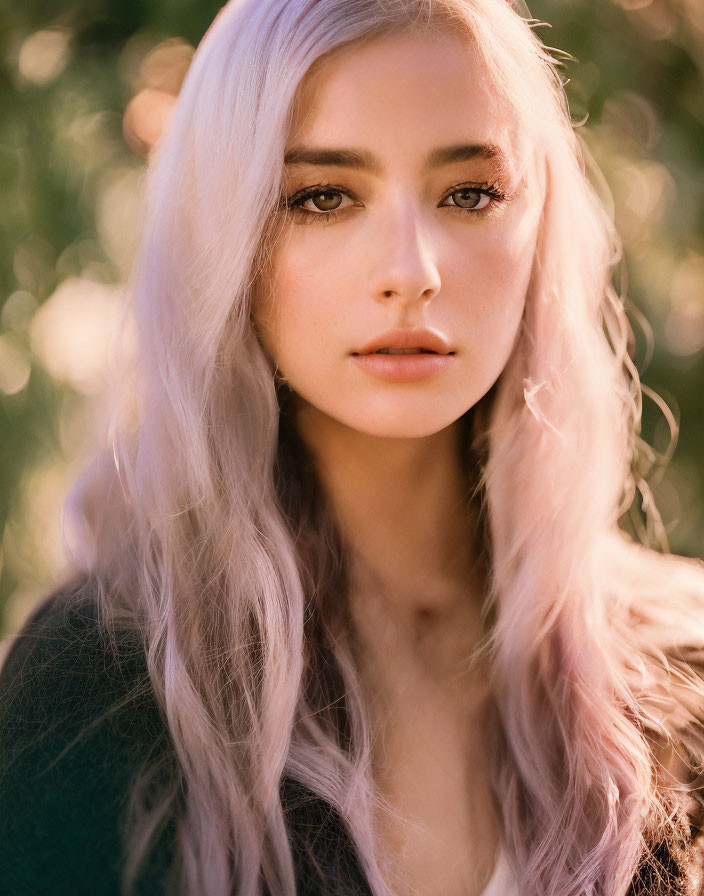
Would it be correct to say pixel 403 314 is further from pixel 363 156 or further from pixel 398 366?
pixel 363 156

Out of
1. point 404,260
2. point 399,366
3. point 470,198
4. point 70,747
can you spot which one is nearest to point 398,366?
point 399,366

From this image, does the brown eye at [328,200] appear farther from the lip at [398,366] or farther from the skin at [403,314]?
the lip at [398,366]

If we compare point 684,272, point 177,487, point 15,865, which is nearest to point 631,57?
point 684,272

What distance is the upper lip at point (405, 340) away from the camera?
3.72ft

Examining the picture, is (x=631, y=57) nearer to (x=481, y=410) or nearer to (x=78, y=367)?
(x=481, y=410)

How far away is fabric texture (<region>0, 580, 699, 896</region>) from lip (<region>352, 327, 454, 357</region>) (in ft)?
1.42

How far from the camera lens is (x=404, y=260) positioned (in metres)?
1.11

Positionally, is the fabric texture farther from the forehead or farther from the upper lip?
the forehead

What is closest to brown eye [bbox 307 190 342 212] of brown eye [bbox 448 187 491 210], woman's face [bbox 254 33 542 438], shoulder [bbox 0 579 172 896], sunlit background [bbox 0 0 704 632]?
woman's face [bbox 254 33 542 438]

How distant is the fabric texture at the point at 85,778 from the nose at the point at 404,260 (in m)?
0.50

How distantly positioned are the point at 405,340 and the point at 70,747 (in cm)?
Answer: 57

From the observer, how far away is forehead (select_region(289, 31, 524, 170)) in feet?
3.67

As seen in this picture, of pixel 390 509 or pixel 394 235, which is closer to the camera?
pixel 394 235

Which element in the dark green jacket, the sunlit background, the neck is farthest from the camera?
the sunlit background
